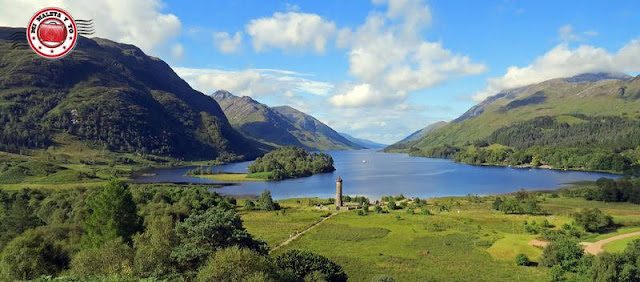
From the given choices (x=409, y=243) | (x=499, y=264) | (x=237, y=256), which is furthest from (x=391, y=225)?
(x=237, y=256)

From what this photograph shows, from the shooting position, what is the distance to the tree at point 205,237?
38.9 metres

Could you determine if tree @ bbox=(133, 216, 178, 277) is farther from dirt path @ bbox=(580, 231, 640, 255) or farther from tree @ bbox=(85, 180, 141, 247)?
dirt path @ bbox=(580, 231, 640, 255)

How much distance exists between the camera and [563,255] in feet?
200

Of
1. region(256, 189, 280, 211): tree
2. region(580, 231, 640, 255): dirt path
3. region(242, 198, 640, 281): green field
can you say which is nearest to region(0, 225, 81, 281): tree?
region(242, 198, 640, 281): green field

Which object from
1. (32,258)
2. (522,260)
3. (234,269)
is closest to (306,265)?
(234,269)

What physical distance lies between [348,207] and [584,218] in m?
58.6

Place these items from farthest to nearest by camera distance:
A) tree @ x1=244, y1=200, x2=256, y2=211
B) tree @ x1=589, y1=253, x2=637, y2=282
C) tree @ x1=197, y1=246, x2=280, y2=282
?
tree @ x1=244, y1=200, x2=256, y2=211 → tree @ x1=589, y1=253, x2=637, y2=282 → tree @ x1=197, y1=246, x2=280, y2=282

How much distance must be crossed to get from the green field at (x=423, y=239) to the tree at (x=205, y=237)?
1983cm

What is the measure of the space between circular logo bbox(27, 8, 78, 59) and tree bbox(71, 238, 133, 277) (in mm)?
17323

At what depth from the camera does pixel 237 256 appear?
3228cm

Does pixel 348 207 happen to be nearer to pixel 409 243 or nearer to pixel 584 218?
pixel 409 243

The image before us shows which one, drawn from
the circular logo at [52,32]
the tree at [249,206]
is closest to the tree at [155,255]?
the circular logo at [52,32]

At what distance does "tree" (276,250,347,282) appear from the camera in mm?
46031

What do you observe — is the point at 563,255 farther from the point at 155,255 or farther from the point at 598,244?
the point at 155,255
